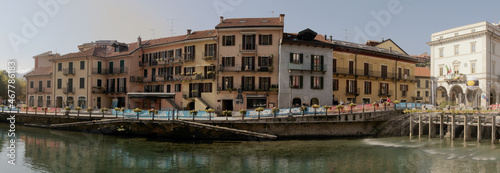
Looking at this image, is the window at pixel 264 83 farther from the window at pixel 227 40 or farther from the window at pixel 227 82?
the window at pixel 227 40

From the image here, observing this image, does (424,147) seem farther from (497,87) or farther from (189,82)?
(497,87)

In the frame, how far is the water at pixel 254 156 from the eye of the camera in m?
22.6

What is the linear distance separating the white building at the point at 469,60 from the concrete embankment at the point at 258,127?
25369 millimetres

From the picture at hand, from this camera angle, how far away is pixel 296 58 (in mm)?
41781

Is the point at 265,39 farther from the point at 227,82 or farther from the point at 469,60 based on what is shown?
the point at 469,60

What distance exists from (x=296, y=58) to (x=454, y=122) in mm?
18891

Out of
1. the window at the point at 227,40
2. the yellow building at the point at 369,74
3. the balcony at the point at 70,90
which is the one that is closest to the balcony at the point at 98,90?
the balcony at the point at 70,90

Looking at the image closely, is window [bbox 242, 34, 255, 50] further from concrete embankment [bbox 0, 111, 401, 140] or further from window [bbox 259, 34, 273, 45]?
concrete embankment [bbox 0, 111, 401, 140]

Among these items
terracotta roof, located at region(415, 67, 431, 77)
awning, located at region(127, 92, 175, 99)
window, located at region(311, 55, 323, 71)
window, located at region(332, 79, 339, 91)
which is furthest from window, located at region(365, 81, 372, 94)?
awning, located at region(127, 92, 175, 99)

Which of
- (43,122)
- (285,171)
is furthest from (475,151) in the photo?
(43,122)

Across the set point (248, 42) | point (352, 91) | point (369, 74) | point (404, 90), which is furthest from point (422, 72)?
point (248, 42)

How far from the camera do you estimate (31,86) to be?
205ft

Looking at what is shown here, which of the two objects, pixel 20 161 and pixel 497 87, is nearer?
pixel 20 161

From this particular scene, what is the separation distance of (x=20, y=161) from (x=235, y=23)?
27.8 metres
